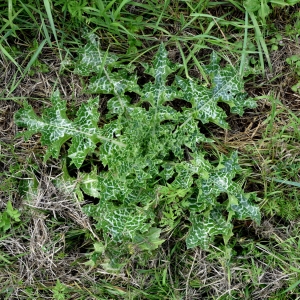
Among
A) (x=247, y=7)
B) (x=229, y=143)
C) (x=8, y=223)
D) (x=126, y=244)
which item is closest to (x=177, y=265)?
(x=126, y=244)

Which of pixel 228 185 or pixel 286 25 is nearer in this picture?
pixel 228 185

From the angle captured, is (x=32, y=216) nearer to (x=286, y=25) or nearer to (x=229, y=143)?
(x=229, y=143)

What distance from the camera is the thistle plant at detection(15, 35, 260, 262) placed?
2629 mm

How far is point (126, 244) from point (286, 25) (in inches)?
67.4

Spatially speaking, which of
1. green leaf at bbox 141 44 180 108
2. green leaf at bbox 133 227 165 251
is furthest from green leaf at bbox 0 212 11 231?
green leaf at bbox 141 44 180 108

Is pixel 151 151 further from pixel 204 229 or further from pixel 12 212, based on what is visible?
pixel 12 212

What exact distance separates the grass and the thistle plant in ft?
0.40

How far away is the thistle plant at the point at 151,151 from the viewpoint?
263 centimetres

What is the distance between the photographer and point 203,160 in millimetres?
2664

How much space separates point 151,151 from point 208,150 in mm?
457

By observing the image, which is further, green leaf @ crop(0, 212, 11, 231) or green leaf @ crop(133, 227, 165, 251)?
green leaf @ crop(0, 212, 11, 231)

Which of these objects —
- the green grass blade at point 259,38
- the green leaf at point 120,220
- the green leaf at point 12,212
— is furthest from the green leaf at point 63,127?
the green grass blade at point 259,38

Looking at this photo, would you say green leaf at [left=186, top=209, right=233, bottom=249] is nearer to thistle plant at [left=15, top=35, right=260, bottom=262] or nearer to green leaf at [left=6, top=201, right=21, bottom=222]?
thistle plant at [left=15, top=35, right=260, bottom=262]

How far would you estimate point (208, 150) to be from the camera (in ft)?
9.38
